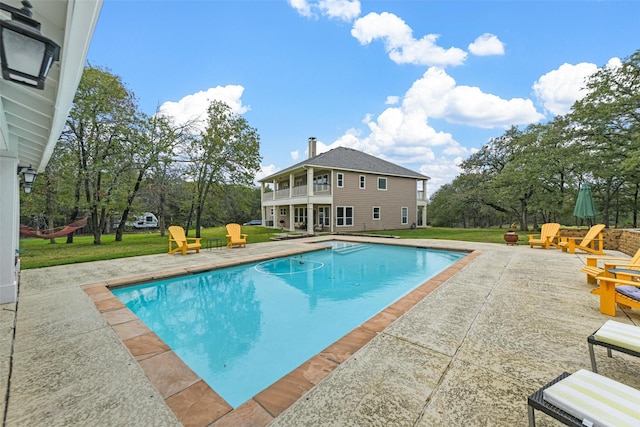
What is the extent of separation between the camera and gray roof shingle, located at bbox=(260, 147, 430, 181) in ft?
64.3

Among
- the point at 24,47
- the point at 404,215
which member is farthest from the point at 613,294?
the point at 404,215

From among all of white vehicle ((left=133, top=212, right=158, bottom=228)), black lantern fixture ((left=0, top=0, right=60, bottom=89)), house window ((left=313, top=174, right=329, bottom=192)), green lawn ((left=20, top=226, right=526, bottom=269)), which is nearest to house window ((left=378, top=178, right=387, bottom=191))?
house window ((left=313, top=174, right=329, bottom=192))

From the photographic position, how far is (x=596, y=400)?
4.83ft

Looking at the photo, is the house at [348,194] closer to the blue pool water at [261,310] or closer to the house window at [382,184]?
the house window at [382,184]

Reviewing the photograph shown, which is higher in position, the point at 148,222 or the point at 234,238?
the point at 148,222

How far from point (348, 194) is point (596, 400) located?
1869 cm

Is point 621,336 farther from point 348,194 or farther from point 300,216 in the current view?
point 300,216

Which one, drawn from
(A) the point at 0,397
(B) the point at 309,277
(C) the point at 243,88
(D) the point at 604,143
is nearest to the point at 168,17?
(C) the point at 243,88

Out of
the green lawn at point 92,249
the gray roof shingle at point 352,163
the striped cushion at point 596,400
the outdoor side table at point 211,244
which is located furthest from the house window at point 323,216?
the striped cushion at point 596,400

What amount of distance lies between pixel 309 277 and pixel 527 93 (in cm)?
1712

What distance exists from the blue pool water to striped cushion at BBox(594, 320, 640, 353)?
3.03m

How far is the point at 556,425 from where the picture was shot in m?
1.81

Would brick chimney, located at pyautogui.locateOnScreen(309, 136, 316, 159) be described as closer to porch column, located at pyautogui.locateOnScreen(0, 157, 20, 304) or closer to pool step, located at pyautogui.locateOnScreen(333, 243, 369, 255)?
pool step, located at pyautogui.locateOnScreen(333, 243, 369, 255)

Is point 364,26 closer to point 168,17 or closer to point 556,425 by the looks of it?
point 168,17
